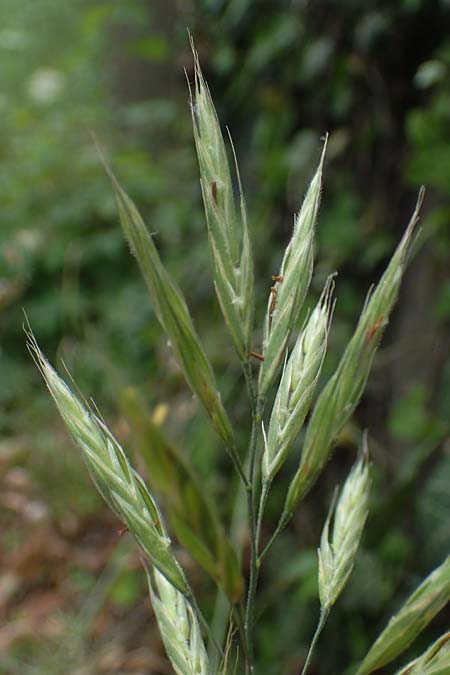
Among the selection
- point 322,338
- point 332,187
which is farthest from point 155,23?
point 322,338

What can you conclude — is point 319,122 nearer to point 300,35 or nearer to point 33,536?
point 300,35

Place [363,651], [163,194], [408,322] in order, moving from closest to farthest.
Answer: [363,651] → [408,322] → [163,194]

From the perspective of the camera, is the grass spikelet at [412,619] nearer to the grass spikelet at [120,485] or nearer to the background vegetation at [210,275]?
the grass spikelet at [120,485]

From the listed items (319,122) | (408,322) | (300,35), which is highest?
(300,35)

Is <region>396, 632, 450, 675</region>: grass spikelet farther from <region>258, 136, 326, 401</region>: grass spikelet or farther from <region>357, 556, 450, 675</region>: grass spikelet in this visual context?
<region>258, 136, 326, 401</region>: grass spikelet

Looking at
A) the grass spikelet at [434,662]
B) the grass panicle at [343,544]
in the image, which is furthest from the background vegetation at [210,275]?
the grass spikelet at [434,662]

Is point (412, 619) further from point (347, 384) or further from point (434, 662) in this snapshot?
point (347, 384)

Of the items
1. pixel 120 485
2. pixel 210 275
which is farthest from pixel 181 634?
pixel 210 275
